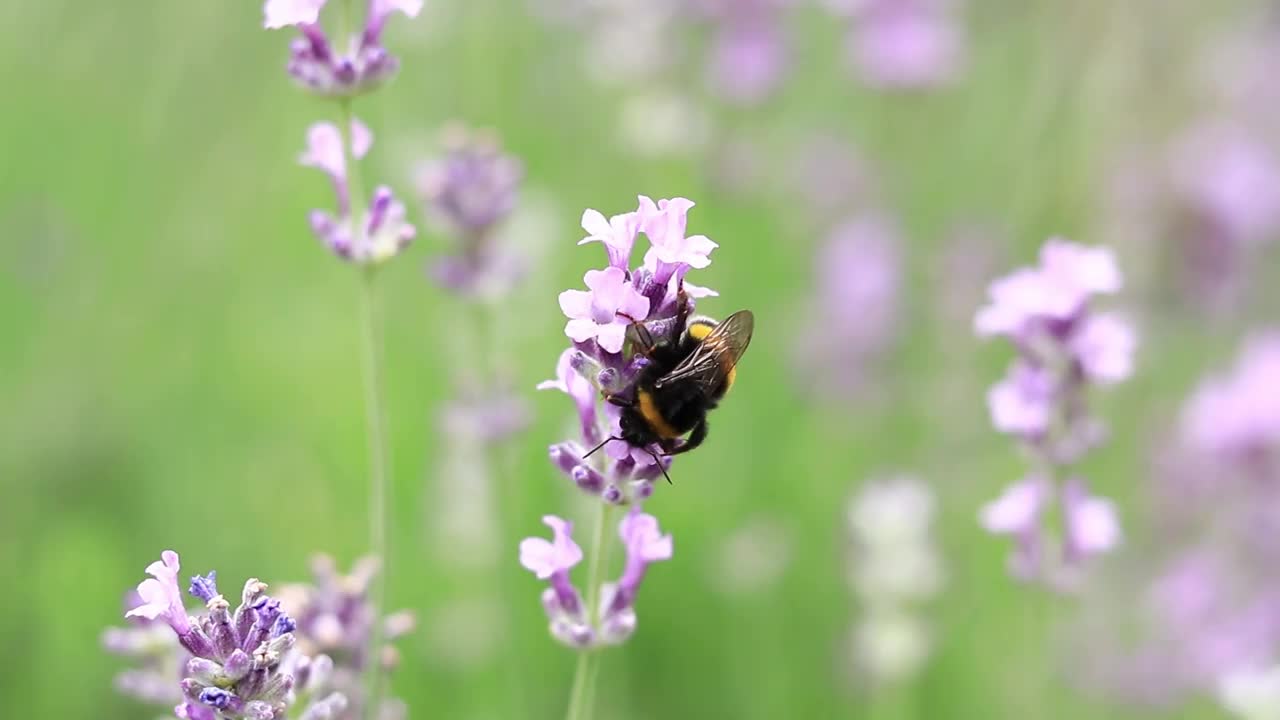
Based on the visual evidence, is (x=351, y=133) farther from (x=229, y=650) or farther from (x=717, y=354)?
(x=229, y=650)

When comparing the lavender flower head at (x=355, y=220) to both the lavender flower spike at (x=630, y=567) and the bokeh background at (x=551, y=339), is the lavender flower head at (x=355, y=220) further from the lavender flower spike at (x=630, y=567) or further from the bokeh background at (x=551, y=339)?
the bokeh background at (x=551, y=339)

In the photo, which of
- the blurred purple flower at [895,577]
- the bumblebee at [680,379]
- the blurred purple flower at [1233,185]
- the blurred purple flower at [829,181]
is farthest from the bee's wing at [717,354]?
the blurred purple flower at [829,181]

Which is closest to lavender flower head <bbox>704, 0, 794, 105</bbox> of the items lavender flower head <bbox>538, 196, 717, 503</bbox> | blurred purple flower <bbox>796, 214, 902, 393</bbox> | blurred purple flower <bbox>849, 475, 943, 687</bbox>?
blurred purple flower <bbox>796, 214, 902, 393</bbox>

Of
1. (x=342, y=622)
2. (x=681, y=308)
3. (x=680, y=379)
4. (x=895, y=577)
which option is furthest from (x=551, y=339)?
(x=681, y=308)

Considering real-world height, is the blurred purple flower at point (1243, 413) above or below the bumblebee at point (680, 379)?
above

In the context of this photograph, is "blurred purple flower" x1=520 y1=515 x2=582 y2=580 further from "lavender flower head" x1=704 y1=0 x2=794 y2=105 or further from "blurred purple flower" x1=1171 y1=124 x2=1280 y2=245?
"blurred purple flower" x1=1171 y1=124 x2=1280 y2=245

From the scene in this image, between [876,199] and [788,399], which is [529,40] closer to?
[876,199]
